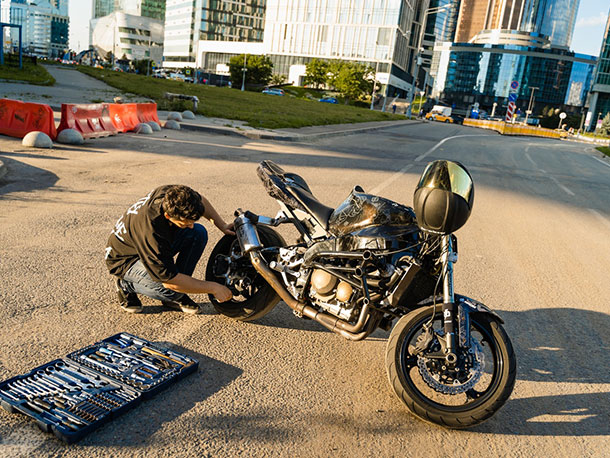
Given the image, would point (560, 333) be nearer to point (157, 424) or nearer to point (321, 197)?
point (157, 424)

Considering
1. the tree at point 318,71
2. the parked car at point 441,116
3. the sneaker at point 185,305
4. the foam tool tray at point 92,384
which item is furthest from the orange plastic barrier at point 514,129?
the foam tool tray at point 92,384

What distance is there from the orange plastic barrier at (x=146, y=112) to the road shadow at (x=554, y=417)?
1540 cm

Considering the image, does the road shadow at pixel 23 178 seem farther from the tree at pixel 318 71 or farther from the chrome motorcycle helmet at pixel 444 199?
the tree at pixel 318 71

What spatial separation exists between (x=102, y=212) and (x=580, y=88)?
174 m

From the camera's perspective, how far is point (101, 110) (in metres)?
14.7

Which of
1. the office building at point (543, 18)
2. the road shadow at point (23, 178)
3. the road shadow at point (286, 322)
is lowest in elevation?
the road shadow at point (23, 178)

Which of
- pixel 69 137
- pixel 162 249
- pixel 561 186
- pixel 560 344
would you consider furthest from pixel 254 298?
pixel 561 186

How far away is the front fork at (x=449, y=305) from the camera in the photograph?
3.16 metres

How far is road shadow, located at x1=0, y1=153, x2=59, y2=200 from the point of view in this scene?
8.05m

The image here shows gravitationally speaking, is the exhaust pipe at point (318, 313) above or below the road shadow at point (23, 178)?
above

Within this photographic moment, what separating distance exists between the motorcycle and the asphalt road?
0.27m

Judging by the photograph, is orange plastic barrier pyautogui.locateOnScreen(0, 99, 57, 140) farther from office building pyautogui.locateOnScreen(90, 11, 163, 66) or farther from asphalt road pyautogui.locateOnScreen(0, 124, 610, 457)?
office building pyautogui.locateOnScreen(90, 11, 163, 66)

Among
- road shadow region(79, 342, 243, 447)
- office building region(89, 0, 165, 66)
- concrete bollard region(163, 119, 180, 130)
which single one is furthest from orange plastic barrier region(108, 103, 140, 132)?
office building region(89, 0, 165, 66)

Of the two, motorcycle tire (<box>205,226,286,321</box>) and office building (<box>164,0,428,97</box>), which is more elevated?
office building (<box>164,0,428,97</box>)
